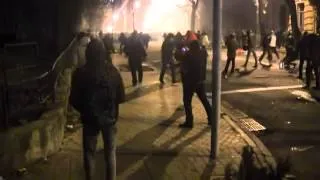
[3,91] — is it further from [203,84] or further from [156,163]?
[203,84]

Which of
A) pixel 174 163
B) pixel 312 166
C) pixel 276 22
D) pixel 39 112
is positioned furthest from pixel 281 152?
pixel 276 22

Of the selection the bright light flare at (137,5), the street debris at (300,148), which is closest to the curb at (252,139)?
the street debris at (300,148)

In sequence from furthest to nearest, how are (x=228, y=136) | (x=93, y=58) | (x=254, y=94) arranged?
(x=254, y=94) < (x=228, y=136) < (x=93, y=58)

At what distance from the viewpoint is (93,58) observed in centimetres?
650

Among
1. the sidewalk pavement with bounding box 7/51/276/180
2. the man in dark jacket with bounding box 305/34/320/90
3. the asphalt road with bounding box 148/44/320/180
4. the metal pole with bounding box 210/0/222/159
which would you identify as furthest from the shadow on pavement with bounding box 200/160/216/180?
the man in dark jacket with bounding box 305/34/320/90

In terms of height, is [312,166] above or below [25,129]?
below

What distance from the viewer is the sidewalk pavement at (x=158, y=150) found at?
7.78 metres

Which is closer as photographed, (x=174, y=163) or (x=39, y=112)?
(x=174, y=163)

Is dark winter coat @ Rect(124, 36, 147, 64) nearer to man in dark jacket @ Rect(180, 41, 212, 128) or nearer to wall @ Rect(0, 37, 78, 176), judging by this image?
man in dark jacket @ Rect(180, 41, 212, 128)

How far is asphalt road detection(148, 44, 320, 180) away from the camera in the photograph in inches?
367

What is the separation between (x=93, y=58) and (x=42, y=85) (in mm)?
3401

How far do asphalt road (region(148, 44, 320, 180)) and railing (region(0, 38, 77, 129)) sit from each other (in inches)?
139

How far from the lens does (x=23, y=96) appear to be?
350 inches

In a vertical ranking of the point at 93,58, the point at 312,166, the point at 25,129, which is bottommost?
the point at 312,166
